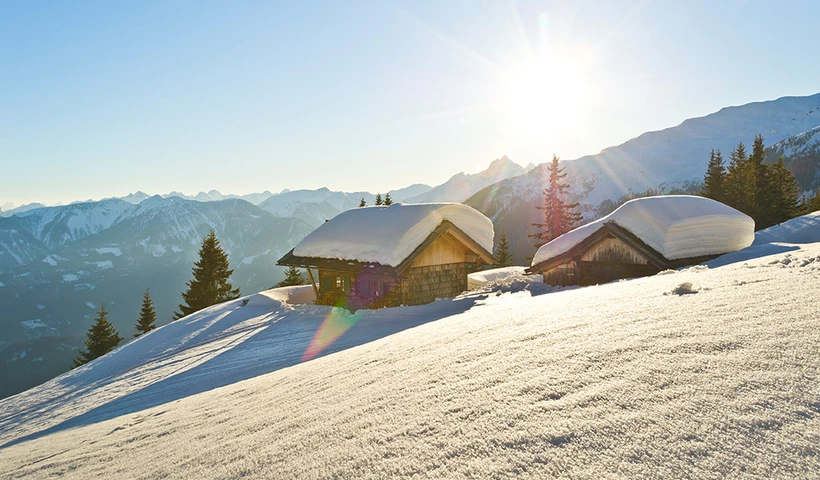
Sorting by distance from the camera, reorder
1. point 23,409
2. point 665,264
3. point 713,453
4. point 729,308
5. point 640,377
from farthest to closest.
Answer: point 665,264 < point 23,409 < point 729,308 < point 640,377 < point 713,453

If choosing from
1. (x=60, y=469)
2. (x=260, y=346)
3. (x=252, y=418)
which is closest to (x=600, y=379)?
(x=252, y=418)

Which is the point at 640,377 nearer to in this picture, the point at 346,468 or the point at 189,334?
the point at 346,468

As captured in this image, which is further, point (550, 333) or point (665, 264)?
point (665, 264)

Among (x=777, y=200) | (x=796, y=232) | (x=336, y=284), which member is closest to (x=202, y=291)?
(x=336, y=284)

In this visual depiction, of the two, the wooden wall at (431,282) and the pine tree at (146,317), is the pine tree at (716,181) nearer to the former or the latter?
the wooden wall at (431,282)

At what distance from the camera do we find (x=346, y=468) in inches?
82.5

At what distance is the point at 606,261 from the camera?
16156 millimetres

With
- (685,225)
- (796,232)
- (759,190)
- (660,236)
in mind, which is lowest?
(796,232)

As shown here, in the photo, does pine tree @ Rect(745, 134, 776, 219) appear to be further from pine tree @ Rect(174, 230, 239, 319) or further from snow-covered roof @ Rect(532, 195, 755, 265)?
pine tree @ Rect(174, 230, 239, 319)

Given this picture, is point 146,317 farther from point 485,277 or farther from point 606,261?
point 606,261

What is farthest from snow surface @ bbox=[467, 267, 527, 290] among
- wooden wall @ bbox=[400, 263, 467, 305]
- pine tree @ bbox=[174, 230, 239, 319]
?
pine tree @ bbox=[174, 230, 239, 319]

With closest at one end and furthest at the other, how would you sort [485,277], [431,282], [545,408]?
1. [545,408]
2. [431,282]
3. [485,277]

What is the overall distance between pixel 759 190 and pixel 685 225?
3134 cm

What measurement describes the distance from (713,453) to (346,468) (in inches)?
67.0
